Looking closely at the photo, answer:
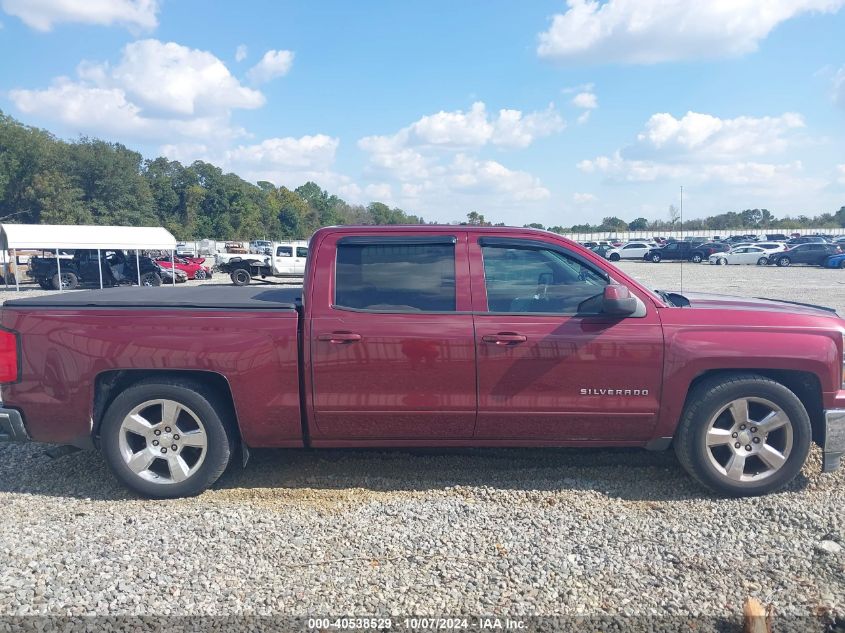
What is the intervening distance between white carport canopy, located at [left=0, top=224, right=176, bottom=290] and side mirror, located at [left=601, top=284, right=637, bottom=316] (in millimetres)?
24839

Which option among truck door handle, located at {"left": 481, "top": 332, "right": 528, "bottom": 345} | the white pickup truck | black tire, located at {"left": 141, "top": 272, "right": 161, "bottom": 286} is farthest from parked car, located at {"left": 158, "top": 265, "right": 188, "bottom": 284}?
truck door handle, located at {"left": 481, "top": 332, "right": 528, "bottom": 345}

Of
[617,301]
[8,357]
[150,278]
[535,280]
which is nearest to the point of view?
[617,301]

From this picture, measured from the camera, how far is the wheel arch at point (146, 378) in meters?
4.49

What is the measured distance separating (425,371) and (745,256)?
1808 inches

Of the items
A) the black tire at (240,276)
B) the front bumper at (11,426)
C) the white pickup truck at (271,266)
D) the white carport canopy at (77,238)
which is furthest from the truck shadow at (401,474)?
the white pickup truck at (271,266)

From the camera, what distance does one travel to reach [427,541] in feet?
12.6

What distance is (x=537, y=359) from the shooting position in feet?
14.3

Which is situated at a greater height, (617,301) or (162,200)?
(162,200)

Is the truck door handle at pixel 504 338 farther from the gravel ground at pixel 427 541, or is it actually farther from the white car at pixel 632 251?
the white car at pixel 632 251

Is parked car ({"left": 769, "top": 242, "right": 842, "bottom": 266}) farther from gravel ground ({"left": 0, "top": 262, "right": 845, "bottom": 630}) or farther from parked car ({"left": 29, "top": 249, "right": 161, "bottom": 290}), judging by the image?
gravel ground ({"left": 0, "top": 262, "right": 845, "bottom": 630})

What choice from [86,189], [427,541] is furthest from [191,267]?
[86,189]

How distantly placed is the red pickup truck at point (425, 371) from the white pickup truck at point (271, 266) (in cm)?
2409

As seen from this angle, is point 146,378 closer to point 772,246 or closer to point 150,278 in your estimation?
point 150,278

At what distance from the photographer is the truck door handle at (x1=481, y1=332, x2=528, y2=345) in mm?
4332
